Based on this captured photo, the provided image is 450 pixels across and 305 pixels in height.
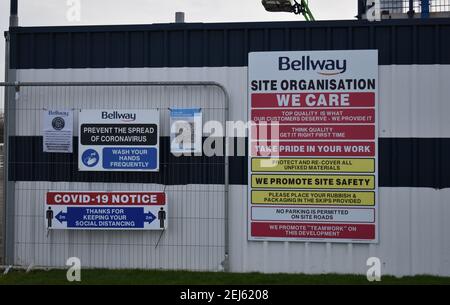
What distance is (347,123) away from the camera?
8336 millimetres

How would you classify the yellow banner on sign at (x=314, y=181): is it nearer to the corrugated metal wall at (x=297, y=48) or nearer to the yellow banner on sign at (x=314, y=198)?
the yellow banner on sign at (x=314, y=198)

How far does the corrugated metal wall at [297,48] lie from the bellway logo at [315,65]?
21cm

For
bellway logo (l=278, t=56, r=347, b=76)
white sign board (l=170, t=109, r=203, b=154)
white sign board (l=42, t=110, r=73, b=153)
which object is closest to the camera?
bellway logo (l=278, t=56, r=347, b=76)

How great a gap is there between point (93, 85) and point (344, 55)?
3.84 metres

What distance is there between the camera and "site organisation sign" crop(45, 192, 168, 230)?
8594 mm

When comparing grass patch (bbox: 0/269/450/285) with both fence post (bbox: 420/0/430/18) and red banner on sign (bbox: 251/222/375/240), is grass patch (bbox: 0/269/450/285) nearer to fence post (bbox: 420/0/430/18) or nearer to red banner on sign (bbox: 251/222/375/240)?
red banner on sign (bbox: 251/222/375/240)

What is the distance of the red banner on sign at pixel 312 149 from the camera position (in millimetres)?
8320

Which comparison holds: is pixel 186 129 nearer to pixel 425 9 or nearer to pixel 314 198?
pixel 314 198

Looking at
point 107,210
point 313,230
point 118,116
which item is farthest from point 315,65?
point 107,210

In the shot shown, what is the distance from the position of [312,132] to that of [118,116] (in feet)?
9.75

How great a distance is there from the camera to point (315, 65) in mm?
8461

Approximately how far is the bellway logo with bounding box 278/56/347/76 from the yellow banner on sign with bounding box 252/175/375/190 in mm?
1571

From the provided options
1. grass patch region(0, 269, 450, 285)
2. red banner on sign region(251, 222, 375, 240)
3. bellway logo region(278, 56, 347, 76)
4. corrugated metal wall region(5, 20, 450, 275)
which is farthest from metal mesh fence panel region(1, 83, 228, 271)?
bellway logo region(278, 56, 347, 76)
